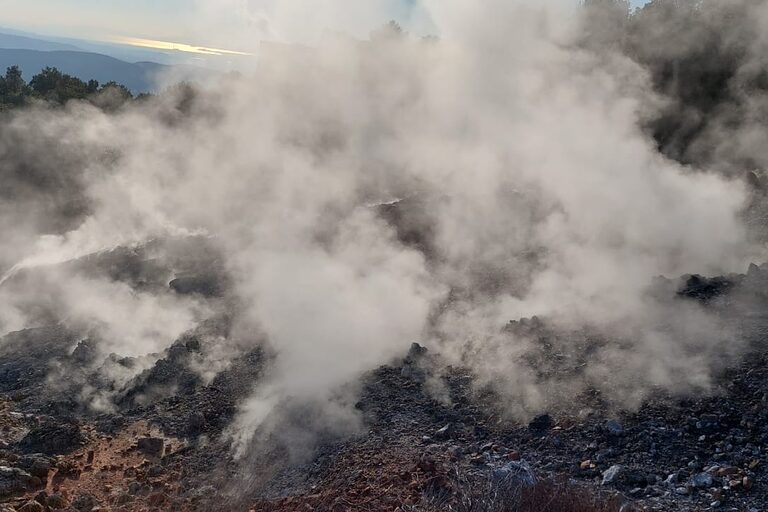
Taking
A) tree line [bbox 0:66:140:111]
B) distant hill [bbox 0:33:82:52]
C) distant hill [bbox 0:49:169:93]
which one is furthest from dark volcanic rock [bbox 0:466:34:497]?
distant hill [bbox 0:33:82:52]

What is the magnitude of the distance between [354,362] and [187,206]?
7232mm

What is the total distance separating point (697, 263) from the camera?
23.1ft

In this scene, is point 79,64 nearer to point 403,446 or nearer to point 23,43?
→ point 403,446

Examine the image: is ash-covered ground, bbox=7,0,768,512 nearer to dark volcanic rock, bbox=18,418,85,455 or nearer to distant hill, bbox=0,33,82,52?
dark volcanic rock, bbox=18,418,85,455

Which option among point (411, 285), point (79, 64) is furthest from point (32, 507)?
point (79, 64)

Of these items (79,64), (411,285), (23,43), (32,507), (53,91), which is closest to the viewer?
(32,507)

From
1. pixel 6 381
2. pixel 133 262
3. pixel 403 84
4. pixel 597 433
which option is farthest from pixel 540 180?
pixel 6 381

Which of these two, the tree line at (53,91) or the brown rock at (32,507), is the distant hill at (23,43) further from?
the brown rock at (32,507)

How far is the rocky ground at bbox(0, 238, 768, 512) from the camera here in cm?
407

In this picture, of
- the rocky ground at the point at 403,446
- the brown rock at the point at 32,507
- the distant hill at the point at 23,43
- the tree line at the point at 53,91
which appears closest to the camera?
the rocky ground at the point at 403,446

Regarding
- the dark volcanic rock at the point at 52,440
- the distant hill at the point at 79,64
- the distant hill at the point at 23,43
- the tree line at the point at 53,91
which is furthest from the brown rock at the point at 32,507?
the distant hill at the point at 23,43

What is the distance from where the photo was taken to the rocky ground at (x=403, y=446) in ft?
13.4

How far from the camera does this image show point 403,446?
483 cm

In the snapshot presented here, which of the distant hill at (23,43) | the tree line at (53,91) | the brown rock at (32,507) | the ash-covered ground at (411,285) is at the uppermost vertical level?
the distant hill at (23,43)
